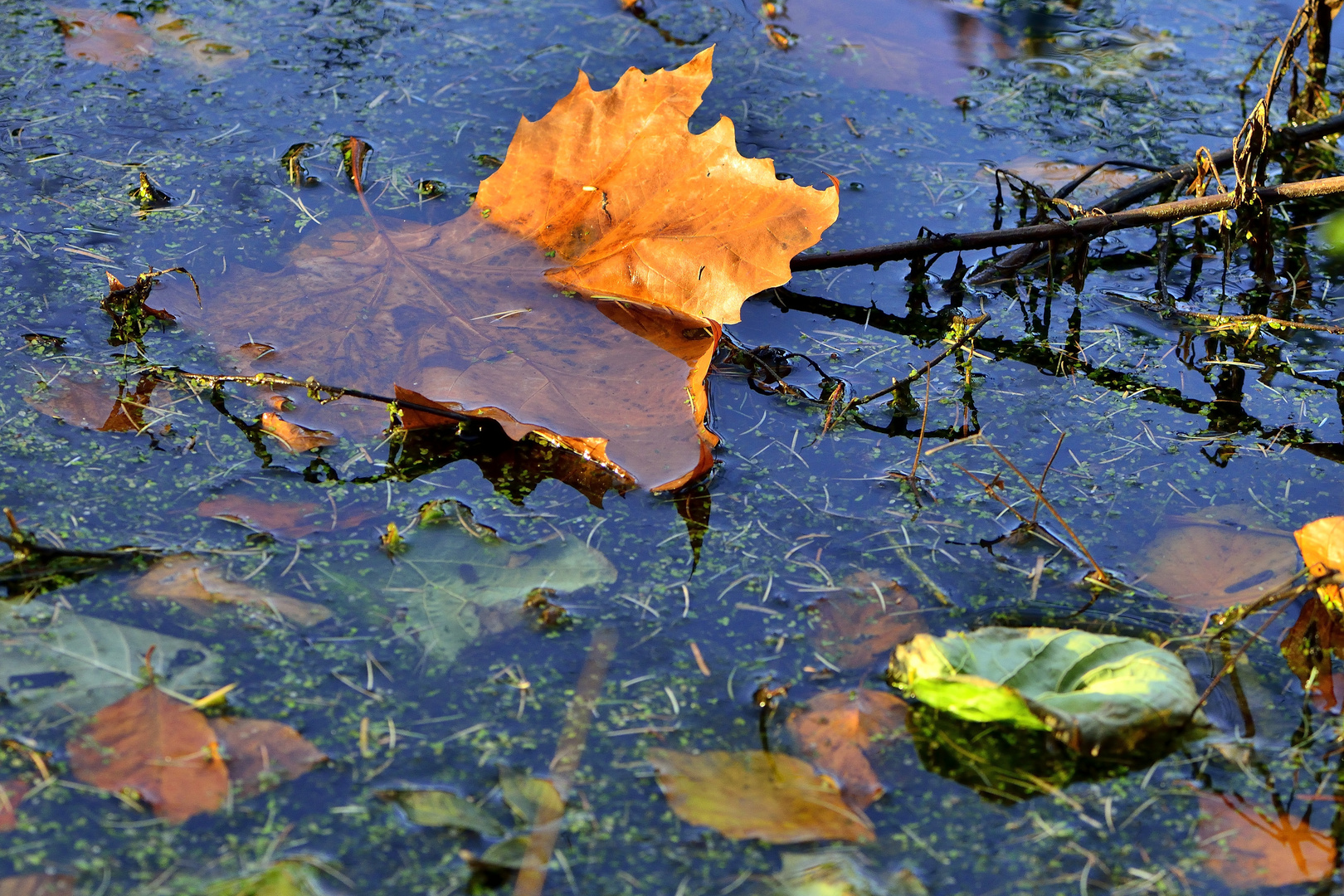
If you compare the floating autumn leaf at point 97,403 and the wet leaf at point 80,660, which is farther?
the floating autumn leaf at point 97,403

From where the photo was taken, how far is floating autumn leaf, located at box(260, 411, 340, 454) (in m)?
1.71

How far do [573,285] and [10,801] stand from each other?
1.14m

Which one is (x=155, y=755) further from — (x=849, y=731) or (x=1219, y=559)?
(x=1219, y=559)

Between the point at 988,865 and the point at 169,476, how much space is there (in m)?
1.26

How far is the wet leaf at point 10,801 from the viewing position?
1.19 m

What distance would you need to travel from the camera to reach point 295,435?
1718mm

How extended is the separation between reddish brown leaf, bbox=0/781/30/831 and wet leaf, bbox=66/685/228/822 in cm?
5

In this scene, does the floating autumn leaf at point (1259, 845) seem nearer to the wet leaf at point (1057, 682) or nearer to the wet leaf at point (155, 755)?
the wet leaf at point (1057, 682)

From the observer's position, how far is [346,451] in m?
1.72

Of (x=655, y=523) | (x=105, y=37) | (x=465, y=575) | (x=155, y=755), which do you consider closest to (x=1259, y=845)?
(x=655, y=523)

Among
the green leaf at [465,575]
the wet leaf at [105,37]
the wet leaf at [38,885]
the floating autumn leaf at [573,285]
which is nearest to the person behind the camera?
→ the wet leaf at [38,885]

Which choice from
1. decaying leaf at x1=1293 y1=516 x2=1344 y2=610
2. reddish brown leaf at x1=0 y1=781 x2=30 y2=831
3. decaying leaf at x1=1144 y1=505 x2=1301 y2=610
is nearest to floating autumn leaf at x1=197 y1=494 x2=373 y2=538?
reddish brown leaf at x1=0 y1=781 x2=30 y2=831

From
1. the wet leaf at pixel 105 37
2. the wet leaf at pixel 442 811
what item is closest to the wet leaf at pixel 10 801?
the wet leaf at pixel 442 811

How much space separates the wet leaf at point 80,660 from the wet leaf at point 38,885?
0.21 m
